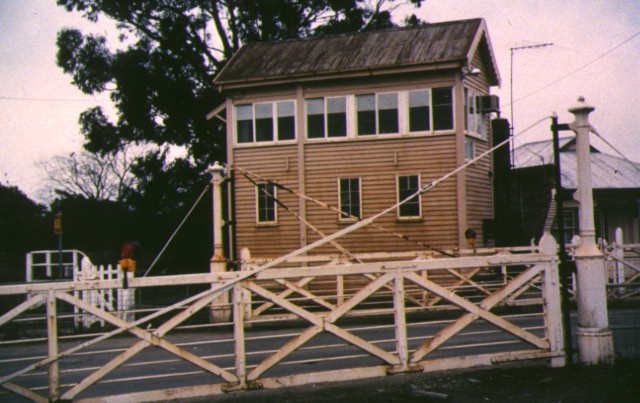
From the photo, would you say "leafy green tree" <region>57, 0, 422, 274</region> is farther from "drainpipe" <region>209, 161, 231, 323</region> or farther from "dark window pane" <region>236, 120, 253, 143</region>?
"drainpipe" <region>209, 161, 231, 323</region>

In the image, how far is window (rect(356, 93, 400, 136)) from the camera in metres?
22.3

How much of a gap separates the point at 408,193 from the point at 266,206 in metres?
4.44

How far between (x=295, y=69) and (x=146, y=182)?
43.1ft

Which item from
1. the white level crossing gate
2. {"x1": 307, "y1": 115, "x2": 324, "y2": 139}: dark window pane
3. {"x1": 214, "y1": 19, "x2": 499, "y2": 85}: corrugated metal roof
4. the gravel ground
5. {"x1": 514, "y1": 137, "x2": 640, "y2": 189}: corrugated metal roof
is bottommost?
the gravel ground

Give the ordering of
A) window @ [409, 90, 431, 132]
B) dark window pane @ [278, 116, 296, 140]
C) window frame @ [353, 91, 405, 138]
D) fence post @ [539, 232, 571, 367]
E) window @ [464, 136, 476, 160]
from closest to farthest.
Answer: fence post @ [539, 232, 571, 367] → window @ [409, 90, 431, 132] → window @ [464, 136, 476, 160] → window frame @ [353, 91, 405, 138] → dark window pane @ [278, 116, 296, 140]

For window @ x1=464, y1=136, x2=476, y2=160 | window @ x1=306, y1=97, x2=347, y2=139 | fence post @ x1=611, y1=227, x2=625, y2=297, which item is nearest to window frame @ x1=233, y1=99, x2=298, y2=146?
window @ x1=306, y1=97, x2=347, y2=139

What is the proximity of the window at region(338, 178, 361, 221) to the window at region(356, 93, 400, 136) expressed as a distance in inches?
58.0

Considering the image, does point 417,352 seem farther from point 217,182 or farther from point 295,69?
point 295,69

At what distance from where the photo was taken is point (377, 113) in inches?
882

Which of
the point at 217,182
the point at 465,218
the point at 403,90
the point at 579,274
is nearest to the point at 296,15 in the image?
the point at 403,90

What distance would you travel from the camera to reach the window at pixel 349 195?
74.5 feet

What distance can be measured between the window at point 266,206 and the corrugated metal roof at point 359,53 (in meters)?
3.40

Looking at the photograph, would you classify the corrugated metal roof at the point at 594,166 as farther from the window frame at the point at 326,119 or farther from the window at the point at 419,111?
the window frame at the point at 326,119

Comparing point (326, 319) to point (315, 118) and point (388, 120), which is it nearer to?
point (388, 120)
